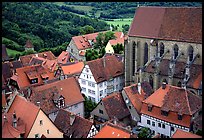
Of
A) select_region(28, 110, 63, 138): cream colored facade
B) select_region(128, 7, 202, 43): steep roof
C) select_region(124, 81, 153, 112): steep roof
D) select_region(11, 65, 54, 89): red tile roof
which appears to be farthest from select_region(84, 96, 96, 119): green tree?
select_region(128, 7, 202, 43): steep roof

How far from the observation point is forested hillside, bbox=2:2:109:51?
12700 centimetres

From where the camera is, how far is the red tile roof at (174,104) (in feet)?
139

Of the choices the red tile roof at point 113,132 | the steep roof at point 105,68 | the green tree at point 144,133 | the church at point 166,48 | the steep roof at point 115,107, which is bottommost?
the green tree at point 144,133

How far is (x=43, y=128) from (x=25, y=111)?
10.8 feet

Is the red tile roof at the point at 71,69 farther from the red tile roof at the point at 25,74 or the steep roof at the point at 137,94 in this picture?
the steep roof at the point at 137,94

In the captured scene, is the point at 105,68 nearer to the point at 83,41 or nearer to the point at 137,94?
the point at 137,94

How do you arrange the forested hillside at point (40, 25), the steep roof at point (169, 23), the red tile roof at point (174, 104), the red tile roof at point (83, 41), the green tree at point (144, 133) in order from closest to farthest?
the red tile roof at point (174, 104) < the green tree at point (144, 133) < the steep roof at point (169, 23) < the red tile roof at point (83, 41) < the forested hillside at point (40, 25)

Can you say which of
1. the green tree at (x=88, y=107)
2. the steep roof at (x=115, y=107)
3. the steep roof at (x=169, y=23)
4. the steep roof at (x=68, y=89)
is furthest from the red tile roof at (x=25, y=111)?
the steep roof at (x=169, y=23)

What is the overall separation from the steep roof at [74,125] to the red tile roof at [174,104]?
10.6 meters

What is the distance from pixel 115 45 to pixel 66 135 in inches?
2160

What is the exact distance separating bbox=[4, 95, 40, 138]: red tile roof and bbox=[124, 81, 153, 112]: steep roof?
1718cm

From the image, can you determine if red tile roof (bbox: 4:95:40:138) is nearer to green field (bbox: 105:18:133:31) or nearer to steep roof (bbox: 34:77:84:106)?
steep roof (bbox: 34:77:84:106)

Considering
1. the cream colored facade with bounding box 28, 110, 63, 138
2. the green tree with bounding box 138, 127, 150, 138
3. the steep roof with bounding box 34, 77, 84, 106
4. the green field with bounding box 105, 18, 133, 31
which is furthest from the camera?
the green field with bounding box 105, 18, 133, 31

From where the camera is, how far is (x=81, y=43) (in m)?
106
